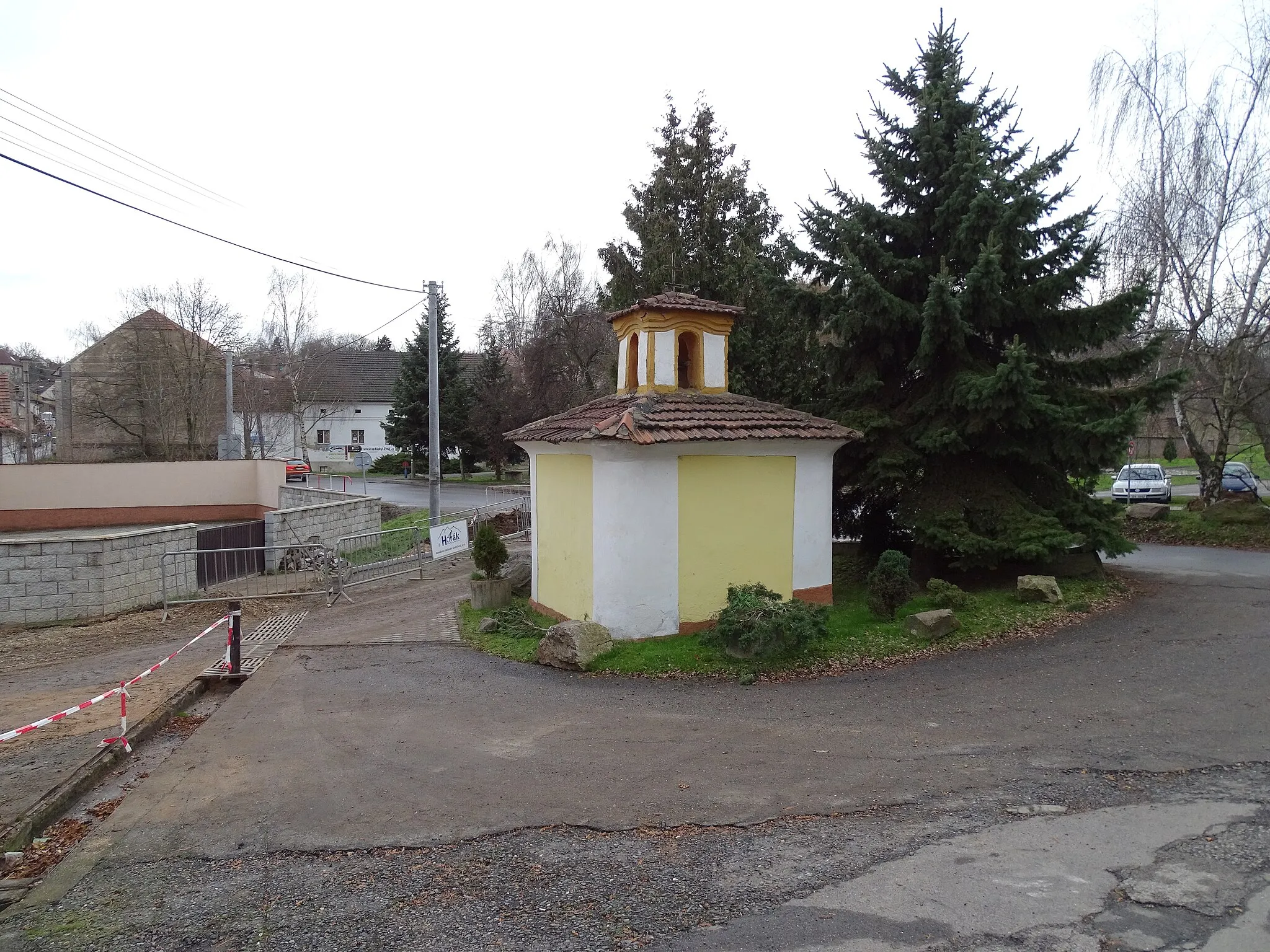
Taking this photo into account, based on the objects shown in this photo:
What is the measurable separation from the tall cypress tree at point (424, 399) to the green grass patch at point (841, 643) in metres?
32.3

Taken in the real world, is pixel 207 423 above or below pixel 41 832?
above

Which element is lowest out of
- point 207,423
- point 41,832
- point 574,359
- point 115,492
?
point 41,832

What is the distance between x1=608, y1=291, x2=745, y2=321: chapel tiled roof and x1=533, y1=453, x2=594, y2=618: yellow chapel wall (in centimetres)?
267

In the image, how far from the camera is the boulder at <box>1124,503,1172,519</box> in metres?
21.9

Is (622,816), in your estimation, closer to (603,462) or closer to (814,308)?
(603,462)

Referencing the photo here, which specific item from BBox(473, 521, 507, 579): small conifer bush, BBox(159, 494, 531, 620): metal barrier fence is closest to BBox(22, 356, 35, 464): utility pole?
BBox(159, 494, 531, 620): metal barrier fence

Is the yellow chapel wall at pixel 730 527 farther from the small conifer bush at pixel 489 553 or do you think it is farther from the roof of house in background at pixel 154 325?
the roof of house in background at pixel 154 325

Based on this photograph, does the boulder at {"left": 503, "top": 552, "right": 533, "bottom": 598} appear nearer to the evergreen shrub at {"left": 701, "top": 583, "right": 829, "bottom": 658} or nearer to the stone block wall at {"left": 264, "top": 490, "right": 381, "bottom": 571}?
the evergreen shrub at {"left": 701, "top": 583, "right": 829, "bottom": 658}

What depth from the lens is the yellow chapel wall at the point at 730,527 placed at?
452 inches

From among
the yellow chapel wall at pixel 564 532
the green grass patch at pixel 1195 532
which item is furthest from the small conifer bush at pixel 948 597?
the green grass patch at pixel 1195 532

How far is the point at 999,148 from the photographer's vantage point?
562 inches

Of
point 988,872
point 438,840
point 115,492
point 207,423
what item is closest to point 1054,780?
point 988,872

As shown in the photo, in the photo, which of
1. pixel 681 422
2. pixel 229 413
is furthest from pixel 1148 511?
pixel 229 413

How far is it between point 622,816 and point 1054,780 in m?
3.53
